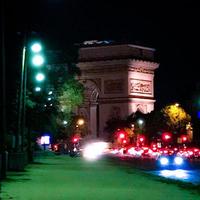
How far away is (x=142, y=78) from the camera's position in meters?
156

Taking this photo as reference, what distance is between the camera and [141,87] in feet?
511

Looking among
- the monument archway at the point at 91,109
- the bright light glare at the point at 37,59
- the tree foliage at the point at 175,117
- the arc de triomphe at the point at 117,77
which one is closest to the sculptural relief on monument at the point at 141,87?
the arc de triomphe at the point at 117,77

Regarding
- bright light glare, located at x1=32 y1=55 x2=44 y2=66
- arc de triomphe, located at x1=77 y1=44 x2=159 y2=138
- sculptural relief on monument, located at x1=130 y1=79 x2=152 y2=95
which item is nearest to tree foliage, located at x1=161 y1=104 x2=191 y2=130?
sculptural relief on monument, located at x1=130 y1=79 x2=152 y2=95

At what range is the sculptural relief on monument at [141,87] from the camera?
15300 cm

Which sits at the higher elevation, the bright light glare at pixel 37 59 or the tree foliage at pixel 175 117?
the tree foliage at pixel 175 117

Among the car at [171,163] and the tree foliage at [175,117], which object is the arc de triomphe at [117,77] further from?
the car at [171,163]

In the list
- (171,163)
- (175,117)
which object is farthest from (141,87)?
(171,163)

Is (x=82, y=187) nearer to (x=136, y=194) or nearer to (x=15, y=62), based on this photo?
(x=136, y=194)

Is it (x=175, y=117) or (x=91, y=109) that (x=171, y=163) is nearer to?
(x=175, y=117)

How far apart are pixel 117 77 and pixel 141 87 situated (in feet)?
18.7

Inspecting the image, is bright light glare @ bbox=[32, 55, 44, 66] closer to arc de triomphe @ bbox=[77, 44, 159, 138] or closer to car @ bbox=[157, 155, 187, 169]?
car @ bbox=[157, 155, 187, 169]

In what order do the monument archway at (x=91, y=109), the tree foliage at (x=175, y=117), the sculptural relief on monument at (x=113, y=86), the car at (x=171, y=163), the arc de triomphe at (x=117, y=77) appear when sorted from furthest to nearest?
the monument archway at (x=91, y=109) < the sculptural relief on monument at (x=113, y=86) < the arc de triomphe at (x=117, y=77) < the tree foliage at (x=175, y=117) < the car at (x=171, y=163)

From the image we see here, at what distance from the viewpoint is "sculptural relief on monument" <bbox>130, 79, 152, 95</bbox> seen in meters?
153

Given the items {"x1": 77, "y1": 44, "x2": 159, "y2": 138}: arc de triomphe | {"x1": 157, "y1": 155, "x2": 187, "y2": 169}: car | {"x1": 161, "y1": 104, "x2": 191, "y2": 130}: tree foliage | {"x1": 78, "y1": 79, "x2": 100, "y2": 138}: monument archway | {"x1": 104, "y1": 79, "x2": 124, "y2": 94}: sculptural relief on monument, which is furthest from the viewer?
{"x1": 78, "y1": 79, "x2": 100, "y2": 138}: monument archway
